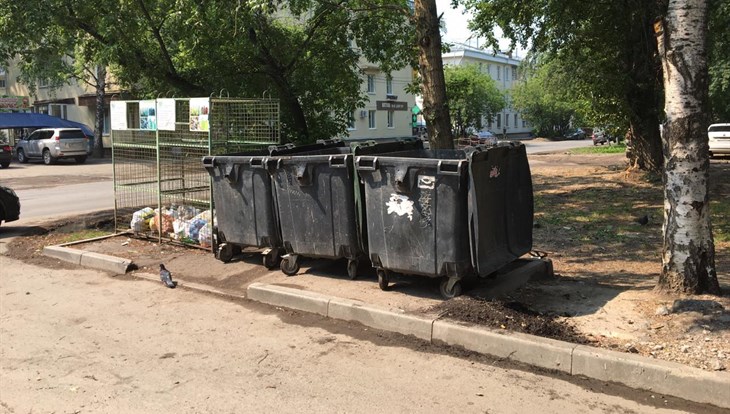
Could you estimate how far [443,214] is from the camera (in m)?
5.77

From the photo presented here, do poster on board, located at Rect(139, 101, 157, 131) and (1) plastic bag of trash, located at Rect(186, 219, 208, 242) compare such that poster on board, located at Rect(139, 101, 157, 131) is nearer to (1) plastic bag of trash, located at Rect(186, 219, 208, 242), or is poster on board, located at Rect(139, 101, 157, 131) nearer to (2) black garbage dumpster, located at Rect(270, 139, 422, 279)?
(1) plastic bag of trash, located at Rect(186, 219, 208, 242)

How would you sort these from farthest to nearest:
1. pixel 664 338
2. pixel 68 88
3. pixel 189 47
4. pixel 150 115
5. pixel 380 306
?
pixel 68 88 < pixel 189 47 < pixel 150 115 < pixel 380 306 < pixel 664 338

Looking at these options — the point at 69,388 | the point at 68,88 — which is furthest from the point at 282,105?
the point at 68,88

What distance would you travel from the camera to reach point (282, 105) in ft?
41.8

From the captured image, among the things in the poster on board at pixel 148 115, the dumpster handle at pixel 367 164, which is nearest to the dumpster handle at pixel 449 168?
the dumpster handle at pixel 367 164

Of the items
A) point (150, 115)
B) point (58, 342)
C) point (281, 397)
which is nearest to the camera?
point (281, 397)

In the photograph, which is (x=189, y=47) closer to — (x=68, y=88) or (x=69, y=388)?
(x=69, y=388)

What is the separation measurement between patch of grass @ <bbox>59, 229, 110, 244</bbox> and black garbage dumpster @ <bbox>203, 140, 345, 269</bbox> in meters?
3.34

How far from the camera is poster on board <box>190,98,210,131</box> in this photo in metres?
8.09

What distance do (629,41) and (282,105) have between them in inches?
357

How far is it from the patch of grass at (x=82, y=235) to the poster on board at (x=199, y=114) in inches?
123

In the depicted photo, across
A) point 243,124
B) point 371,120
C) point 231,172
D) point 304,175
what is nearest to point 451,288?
point 304,175

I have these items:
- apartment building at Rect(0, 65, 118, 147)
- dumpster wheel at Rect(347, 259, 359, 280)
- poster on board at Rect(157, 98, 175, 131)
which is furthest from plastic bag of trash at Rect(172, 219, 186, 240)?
apartment building at Rect(0, 65, 118, 147)

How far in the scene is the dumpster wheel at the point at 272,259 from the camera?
742 cm
